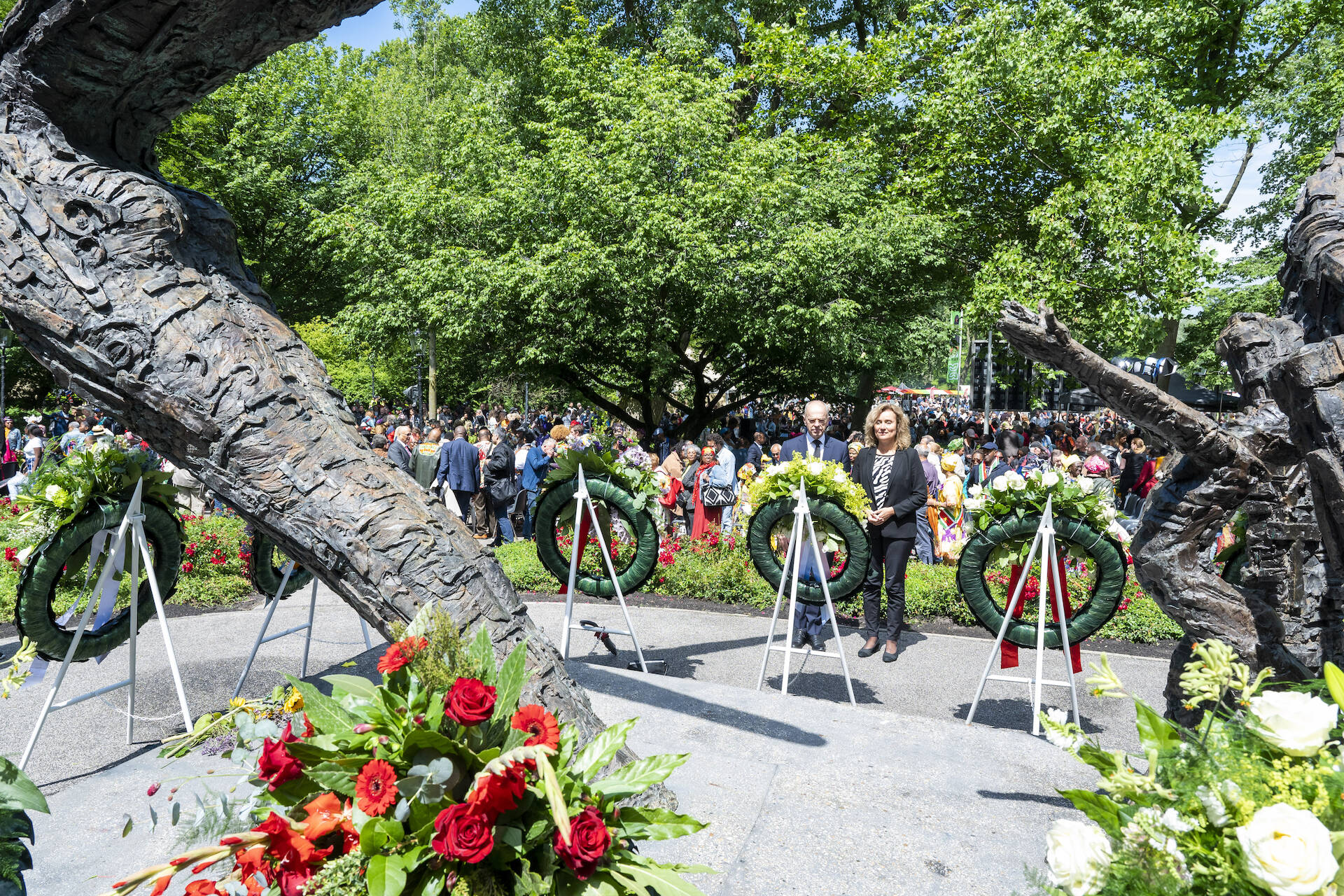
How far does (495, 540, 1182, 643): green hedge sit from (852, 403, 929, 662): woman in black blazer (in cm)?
155

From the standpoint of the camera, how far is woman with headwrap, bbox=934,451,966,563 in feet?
35.3

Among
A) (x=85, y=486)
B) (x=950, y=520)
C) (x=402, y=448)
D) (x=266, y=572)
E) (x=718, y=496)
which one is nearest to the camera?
(x=85, y=486)

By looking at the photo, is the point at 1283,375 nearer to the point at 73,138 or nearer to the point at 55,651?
the point at 73,138

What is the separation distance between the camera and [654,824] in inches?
84.0

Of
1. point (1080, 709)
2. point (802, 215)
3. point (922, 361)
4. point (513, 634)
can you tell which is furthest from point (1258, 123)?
point (513, 634)

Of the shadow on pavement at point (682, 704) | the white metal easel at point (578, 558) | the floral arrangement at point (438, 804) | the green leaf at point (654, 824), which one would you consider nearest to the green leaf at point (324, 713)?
the floral arrangement at point (438, 804)

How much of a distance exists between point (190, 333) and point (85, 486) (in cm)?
352

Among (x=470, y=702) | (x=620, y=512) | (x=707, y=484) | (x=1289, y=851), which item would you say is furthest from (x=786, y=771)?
(x=707, y=484)

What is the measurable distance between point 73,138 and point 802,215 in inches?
615

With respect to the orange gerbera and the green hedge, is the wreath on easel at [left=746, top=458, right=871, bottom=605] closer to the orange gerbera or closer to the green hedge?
the green hedge

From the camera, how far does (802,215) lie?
57.0ft

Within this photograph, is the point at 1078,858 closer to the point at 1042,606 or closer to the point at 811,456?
the point at 1042,606

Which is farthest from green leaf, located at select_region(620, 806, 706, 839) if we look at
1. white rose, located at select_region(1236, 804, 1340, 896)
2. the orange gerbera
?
white rose, located at select_region(1236, 804, 1340, 896)

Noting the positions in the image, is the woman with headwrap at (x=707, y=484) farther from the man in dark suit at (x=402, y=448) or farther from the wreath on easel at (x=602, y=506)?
the man in dark suit at (x=402, y=448)
